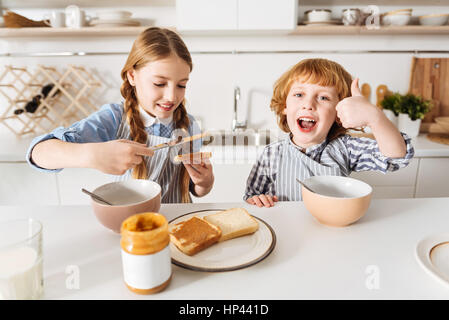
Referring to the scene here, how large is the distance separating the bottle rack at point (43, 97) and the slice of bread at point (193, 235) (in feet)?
5.19

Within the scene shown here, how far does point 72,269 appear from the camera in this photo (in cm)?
53

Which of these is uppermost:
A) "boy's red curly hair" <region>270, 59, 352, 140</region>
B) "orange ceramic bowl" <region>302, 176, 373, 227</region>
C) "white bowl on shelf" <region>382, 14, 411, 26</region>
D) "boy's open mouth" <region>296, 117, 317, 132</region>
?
"white bowl on shelf" <region>382, 14, 411, 26</region>

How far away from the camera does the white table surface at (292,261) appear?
0.47m

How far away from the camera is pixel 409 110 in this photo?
6.33ft

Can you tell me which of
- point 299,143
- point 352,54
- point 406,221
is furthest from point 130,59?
point 352,54

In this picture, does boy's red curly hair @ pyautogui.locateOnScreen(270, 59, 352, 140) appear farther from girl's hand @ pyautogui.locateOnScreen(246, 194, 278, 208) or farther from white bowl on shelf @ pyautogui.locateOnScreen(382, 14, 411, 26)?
white bowl on shelf @ pyautogui.locateOnScreen(382, 14, 411, 26)

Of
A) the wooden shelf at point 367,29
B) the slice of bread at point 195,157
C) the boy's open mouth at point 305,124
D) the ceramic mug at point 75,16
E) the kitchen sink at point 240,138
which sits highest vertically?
the ceramic mug at point 75,16

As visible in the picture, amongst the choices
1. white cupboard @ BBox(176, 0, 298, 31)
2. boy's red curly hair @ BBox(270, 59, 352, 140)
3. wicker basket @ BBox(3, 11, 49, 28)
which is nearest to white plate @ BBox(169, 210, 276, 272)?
boy's red curly hair @ BBox(270, 59, 352, 140)

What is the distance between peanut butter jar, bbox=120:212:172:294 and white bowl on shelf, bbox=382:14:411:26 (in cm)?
196

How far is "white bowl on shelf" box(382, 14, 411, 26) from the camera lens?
184 cm

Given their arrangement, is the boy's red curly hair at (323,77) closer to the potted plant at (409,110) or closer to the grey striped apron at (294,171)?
the grey striped apron at (294,171)

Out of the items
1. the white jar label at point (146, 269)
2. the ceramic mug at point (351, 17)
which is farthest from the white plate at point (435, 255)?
the ceramic mug at point (351, 17)

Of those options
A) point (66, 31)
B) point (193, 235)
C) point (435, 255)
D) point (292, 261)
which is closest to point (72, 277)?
point (193, 235)

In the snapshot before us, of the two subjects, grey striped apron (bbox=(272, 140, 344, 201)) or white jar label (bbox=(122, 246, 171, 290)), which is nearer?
white jar label (bbox=(122, 246, 171, 290))
